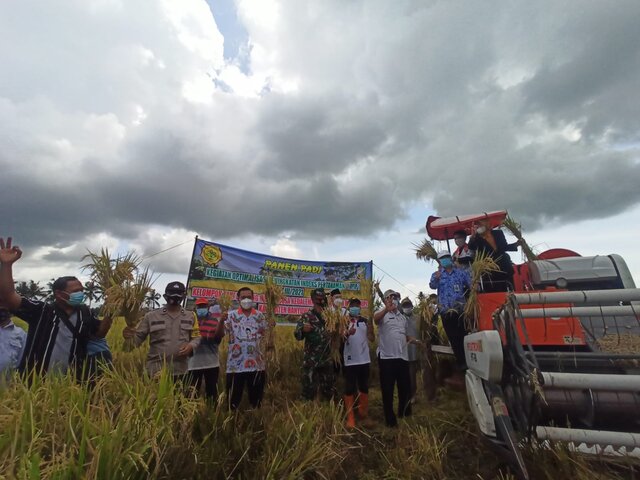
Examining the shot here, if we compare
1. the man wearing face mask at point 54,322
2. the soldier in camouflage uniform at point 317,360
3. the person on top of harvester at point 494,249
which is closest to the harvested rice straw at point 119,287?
the man wearing face mask at point 54,322

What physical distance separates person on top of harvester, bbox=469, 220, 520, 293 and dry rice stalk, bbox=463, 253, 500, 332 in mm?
300

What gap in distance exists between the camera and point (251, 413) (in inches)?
139

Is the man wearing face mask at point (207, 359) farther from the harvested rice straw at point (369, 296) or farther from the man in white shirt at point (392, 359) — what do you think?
the harvested rice straw at point (369, 296)

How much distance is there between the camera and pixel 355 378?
5035mm

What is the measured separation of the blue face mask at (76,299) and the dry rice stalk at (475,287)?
425cm

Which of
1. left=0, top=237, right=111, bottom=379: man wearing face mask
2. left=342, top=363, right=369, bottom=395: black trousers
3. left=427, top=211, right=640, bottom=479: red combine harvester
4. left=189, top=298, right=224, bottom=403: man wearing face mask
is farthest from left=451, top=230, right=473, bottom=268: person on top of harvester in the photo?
left=0, top=237, right=111, bottom=379: man wearing face mask

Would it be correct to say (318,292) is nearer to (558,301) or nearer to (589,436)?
(558,301)

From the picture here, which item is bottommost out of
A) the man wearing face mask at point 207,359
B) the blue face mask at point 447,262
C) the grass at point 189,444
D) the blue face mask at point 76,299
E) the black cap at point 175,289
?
the grass at point 189,444

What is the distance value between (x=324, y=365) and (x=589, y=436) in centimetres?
331

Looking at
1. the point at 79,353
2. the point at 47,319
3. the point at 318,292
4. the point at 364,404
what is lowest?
the point at 364,404

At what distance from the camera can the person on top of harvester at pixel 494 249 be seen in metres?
5.12

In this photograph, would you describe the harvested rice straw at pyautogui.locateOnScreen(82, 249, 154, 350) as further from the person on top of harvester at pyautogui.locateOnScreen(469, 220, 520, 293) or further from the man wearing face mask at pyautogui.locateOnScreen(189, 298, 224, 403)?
the person on top of harvester at pyautogui.locateOnScreen(469, 220, 520, 293)

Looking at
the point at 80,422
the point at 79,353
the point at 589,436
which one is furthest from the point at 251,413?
the point at 589,436

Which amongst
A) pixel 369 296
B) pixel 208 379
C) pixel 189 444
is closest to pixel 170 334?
pixel 208 379
